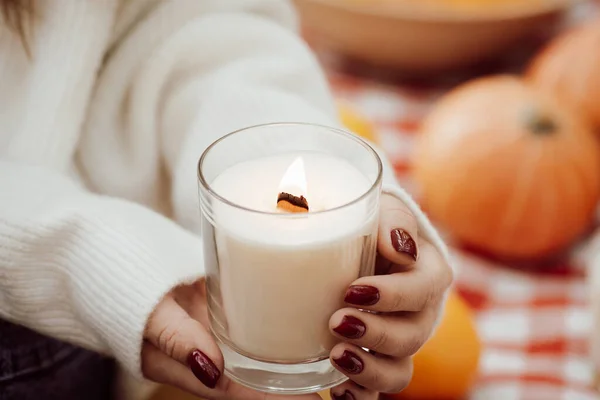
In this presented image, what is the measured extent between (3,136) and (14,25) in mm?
101

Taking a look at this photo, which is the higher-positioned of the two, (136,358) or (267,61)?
(267,61)

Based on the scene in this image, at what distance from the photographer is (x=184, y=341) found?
0.41 metres

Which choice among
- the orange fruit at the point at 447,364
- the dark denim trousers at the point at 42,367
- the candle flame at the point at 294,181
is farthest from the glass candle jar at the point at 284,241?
the orange fruit at the point at 447,364

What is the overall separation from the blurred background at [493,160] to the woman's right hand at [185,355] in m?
0.31

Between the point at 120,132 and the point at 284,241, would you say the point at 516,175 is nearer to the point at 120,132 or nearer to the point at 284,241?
the point at 120,132

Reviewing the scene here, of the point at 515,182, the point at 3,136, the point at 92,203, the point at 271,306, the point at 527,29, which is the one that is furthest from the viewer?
the point at 527,29

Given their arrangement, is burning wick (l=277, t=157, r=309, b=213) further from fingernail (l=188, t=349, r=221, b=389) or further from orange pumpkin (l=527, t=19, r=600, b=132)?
orange pumpkin (l=527, t=19, r=600, b=132)

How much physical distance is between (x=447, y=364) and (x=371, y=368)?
32cm

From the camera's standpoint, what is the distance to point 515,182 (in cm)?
94

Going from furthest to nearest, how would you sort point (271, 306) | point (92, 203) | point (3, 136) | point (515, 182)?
point (515, 182)
point (3, 136)
point (92, 203)
point (271, 306)

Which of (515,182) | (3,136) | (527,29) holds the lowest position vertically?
(3,136)

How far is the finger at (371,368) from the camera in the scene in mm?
394

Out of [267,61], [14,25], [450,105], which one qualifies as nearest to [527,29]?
[450,105]

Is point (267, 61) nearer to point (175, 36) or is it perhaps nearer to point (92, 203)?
point (175, 36)
